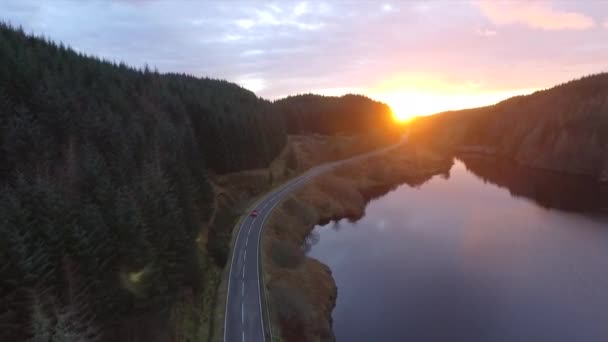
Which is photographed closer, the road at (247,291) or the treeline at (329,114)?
the road at (247,291)

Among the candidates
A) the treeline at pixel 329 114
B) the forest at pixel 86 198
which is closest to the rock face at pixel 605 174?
the treeline at pixel 329 114

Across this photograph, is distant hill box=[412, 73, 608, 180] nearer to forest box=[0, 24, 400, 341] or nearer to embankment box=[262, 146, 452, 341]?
embankment box=[262, 146, 452, 341]

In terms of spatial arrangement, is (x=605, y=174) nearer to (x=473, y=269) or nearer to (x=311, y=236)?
(x=473, y=269)

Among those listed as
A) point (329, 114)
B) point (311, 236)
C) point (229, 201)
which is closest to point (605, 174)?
point (311, 236)

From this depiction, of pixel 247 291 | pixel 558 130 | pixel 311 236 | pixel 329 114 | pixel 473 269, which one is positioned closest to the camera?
pixel 247 291

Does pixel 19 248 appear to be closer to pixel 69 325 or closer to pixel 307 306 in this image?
pixel 69 325

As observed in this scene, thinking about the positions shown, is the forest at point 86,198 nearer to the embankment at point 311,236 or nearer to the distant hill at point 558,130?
the embankment at point 311,236
